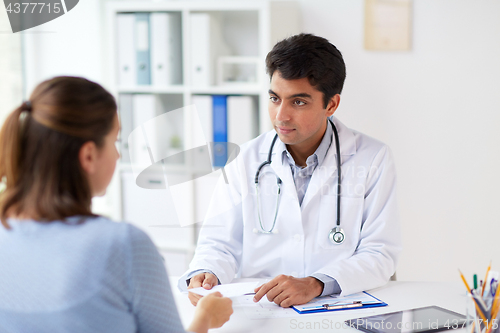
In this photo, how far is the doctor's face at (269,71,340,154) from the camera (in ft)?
4.81

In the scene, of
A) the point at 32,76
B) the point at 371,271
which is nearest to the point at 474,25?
the point at 371,271

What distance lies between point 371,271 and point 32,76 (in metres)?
2.30

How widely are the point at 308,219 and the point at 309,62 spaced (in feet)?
1.65

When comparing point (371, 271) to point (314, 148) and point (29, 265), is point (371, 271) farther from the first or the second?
point (29, 265)

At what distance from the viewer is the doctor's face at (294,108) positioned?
147 cm

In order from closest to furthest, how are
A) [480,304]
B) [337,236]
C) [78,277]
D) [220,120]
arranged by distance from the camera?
1. [78,277]
2. [480,304]
3. [337,236]
4. [220,120]

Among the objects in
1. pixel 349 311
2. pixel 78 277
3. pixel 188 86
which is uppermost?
pixel 188 86

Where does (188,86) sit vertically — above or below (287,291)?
above

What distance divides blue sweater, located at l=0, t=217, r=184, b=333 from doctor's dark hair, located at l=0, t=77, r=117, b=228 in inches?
1.1

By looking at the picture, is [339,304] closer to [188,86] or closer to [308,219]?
[308,219]

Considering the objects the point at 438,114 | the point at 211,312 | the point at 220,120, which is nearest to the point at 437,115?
the point at 438,114

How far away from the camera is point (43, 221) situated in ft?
2.27

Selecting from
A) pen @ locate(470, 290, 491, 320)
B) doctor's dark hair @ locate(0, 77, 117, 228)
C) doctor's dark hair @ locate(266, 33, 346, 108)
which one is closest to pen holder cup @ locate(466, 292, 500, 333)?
pen @ locate(470, 290, 491, 320)

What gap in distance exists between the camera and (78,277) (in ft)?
2.16
